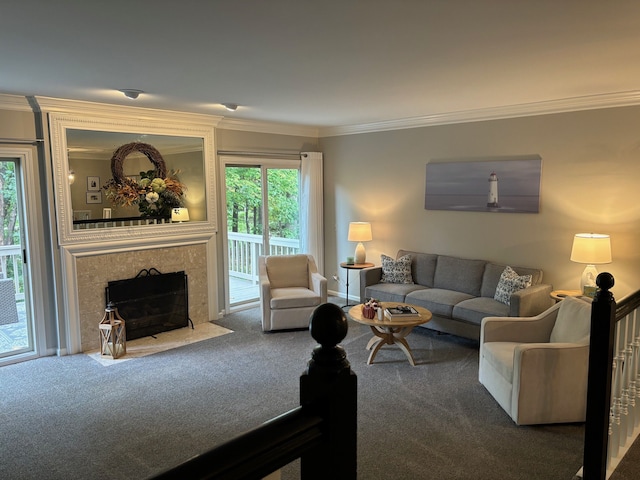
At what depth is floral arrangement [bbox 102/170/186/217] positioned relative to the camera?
511 centimetres

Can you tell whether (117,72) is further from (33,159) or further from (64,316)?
(64,316)

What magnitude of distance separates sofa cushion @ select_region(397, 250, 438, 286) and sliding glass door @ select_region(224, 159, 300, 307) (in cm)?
190

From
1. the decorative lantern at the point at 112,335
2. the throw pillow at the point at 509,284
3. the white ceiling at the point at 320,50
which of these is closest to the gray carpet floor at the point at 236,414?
the decorative lantern at the point at 112,335

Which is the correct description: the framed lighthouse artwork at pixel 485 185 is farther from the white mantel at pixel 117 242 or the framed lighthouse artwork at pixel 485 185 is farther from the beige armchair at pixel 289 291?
the white mantel at pixel 117 242

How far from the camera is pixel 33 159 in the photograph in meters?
4.50

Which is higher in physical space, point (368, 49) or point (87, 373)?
point (368, 49)

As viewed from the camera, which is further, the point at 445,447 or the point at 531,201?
the point at 531,201

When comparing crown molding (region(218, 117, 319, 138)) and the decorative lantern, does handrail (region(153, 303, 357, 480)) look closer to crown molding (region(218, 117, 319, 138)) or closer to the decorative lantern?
the decorative lantern

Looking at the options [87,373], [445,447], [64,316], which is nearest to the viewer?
[445,447]

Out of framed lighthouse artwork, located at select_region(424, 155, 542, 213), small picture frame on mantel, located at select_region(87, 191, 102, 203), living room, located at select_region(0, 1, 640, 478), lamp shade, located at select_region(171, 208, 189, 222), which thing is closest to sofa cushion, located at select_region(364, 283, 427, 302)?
living room, located at select_region(0, 1, 640, 478)

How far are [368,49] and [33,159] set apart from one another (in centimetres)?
348

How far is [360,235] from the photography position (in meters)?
6.31

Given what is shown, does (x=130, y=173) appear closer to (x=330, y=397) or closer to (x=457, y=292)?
(x=457, y=292)

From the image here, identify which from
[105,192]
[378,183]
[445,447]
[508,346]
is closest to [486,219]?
[378,183]
